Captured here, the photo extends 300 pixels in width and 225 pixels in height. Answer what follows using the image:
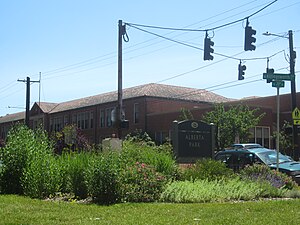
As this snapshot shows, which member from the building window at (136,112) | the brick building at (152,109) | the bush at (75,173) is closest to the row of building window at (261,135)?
the brick building at (152,109)

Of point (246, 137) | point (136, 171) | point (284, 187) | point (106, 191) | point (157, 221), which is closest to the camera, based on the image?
point (157, 221)

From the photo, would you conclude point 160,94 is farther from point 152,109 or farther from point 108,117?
point 108,117

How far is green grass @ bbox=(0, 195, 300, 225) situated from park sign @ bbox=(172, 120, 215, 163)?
8.05m

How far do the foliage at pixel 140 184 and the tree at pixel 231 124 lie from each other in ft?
78.0

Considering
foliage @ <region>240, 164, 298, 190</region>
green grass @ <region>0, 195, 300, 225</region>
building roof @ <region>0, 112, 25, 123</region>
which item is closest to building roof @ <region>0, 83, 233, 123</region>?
building roof @ <region>0, 112, 25, 123</region>

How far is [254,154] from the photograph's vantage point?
20.5 m

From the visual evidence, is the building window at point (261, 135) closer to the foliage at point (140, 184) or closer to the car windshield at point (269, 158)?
the car windshield at point (269, 158)

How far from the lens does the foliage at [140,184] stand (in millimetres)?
12453

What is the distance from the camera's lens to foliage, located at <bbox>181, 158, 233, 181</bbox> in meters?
15.4

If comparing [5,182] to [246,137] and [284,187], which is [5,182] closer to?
[284,187]

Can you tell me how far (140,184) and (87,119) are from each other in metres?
53.0

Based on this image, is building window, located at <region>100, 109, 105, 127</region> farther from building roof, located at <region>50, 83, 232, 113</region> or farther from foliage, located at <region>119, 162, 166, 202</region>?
foliage, located at <region>119, 162, 166, 202</region>

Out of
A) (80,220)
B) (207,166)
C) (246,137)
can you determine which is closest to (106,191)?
(80,220)

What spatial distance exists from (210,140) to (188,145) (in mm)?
1182
